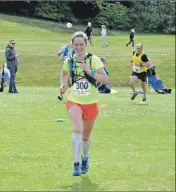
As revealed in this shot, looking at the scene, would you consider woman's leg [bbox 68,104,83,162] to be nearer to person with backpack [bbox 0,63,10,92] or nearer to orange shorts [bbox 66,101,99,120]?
orange shorts [bbox 66,101,99,120]

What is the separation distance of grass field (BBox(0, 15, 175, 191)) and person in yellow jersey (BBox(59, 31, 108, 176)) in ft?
1.81

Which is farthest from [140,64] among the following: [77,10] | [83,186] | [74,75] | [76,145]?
[83,186]

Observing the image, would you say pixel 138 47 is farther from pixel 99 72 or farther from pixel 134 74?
pixel 99 72

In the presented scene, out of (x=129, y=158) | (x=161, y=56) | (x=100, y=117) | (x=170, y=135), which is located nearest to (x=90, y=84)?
(x=129, y=158)

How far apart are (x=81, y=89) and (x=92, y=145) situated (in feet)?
9.17

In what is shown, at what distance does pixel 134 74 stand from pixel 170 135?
22.6ft

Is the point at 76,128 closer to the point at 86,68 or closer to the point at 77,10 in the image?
the point at 86,68

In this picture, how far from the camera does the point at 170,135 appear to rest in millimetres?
12430

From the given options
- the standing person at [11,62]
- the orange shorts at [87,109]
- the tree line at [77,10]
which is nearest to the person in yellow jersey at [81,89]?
the orange shorts at [87,109]

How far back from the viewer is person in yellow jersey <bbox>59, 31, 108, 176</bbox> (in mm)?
8594

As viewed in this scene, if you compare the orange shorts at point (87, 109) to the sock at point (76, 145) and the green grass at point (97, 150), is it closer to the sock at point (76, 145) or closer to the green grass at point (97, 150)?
the sock at point (76, 145)

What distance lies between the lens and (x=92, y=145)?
444 inches

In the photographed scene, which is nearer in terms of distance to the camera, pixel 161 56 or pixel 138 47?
pixel 138 47

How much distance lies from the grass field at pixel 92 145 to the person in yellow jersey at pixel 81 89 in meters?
Answer: 0.55
